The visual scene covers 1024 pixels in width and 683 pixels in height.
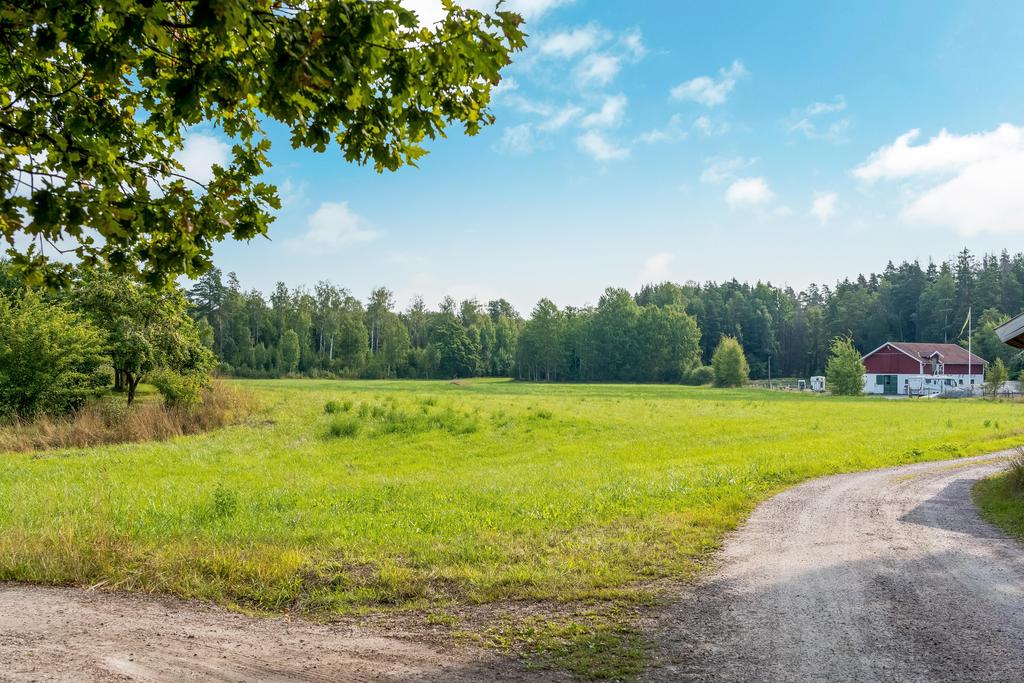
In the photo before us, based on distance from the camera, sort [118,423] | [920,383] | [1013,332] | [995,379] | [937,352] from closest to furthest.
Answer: [1013,332]
[118,423]
[995,379]
[920,383]
[937,352]

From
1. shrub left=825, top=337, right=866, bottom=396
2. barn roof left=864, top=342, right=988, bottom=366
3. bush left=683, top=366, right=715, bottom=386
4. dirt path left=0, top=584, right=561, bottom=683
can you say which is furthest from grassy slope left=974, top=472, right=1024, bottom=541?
bush left=683, top=366, right=715, bottom=386

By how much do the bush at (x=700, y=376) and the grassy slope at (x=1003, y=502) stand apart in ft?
286

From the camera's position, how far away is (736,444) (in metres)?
25.0

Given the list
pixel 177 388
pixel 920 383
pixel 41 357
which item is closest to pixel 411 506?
pixel 177 388

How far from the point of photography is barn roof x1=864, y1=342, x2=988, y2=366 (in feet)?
268

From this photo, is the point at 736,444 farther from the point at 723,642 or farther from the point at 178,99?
the point at 178,99

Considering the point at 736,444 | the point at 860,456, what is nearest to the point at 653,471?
the point at 860,456

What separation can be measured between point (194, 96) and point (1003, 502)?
14250mm

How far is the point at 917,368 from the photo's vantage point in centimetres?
8025

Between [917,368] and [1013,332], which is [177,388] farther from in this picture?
[917,368]

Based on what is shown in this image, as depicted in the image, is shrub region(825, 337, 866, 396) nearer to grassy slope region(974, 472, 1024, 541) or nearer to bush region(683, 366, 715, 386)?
bush region(683, 366, 715, 386)


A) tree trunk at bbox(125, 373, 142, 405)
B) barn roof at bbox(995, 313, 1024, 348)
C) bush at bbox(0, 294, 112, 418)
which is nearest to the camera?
barn roof at bbox(995, 313, 1024, 348)

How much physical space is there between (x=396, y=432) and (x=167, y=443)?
28.5ft

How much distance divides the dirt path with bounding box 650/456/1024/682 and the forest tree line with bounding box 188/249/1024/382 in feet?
316
